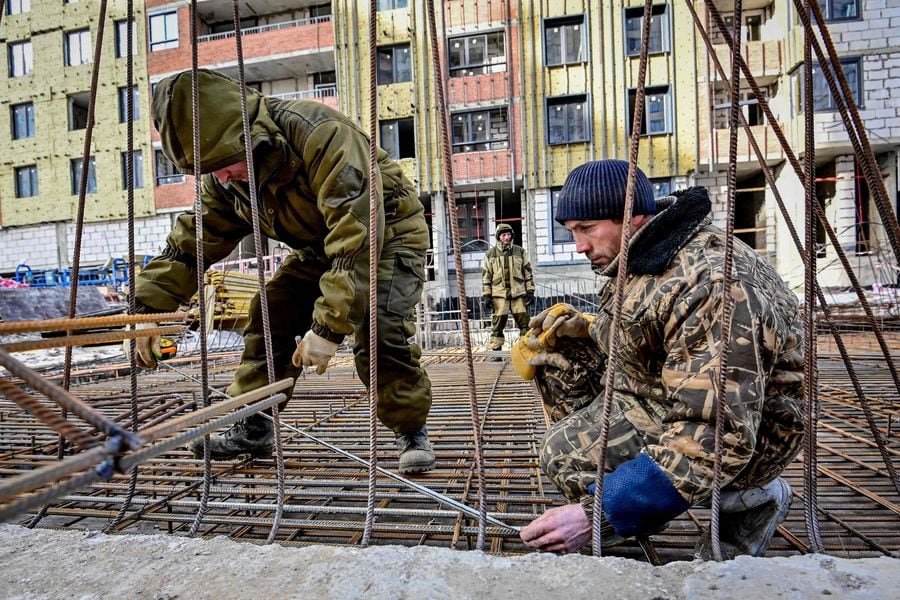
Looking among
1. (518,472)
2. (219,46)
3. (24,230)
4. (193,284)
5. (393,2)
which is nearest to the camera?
(518,472)

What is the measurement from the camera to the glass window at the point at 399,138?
15.5m

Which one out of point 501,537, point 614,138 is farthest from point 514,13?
point 501,537

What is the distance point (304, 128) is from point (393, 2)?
51.4ft

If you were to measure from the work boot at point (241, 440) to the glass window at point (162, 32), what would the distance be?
19288 mm

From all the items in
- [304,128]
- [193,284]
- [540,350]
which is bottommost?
[540,350]

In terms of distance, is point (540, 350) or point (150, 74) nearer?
point (540, 350)

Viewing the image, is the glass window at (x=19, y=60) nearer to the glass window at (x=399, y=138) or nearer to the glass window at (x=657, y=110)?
the glass window at (x=399, y=138)

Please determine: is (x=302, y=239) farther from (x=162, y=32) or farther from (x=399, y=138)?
(x=162, y=32)

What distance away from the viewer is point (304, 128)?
1.92 metres

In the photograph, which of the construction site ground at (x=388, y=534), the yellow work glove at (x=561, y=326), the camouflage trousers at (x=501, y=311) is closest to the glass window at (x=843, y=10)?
the camouflage trousers at (x=501, y=311)

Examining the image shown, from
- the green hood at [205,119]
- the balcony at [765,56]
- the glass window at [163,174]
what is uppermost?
the balcony at [765,56]

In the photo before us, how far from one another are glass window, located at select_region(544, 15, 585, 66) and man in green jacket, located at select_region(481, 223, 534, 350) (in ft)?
29.9

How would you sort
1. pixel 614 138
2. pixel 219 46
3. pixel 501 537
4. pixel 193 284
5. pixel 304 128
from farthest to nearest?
1. pixel 219 46
2. pixel 614 138
3. pixel 193 284
4. pixel 304 128
5. pixel 501 537

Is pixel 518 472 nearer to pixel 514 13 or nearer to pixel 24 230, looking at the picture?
pixel 514 13
